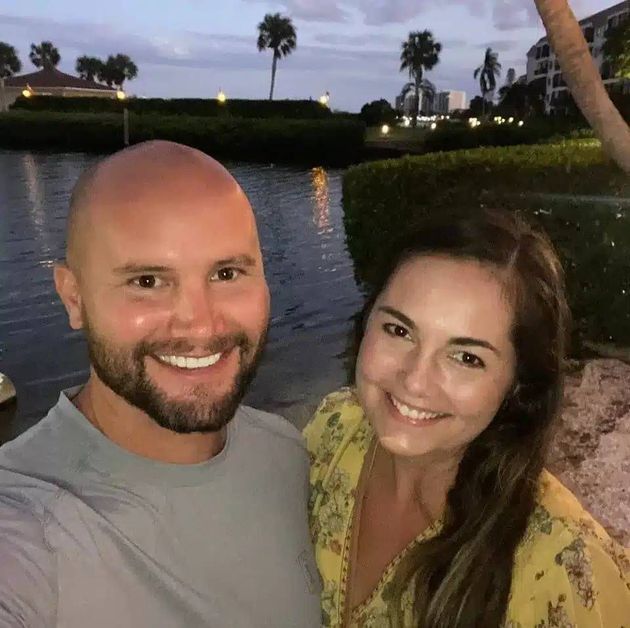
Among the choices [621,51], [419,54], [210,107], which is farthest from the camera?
[419,54]

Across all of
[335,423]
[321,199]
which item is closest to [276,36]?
[321,199]

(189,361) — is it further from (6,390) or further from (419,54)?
(419,54)

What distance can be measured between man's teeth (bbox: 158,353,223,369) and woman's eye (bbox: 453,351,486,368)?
2.34 feet

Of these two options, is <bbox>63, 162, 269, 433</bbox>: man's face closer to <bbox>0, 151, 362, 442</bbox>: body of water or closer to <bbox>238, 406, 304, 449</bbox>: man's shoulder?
<bbox>238, 406, 304, 449</bbox>: man's shoulder

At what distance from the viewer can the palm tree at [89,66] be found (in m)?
85.8

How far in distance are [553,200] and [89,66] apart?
296 ft

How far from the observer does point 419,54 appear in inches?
3071

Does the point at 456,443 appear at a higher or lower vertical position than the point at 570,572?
higher

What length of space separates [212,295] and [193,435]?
0.38 m

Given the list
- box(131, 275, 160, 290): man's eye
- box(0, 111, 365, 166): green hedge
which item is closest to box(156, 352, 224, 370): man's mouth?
box(131, 275, 160, 290): man's eye

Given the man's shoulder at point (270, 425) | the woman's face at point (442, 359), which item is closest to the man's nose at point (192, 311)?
the man's shoulder at point (270, 425)

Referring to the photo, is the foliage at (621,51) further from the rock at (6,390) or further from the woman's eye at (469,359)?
the woman's eye at (469,359)

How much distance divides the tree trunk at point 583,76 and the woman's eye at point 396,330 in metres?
5.30

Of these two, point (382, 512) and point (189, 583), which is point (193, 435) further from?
point (382, 512)
